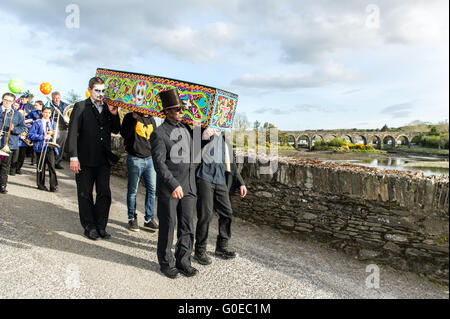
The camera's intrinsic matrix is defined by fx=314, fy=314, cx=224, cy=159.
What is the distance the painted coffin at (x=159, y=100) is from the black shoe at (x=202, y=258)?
1.66 meters

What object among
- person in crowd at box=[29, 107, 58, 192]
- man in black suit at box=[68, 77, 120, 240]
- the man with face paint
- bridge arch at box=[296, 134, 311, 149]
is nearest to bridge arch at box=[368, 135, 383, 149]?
bridge arch at box=[296, 134, 311, 149]

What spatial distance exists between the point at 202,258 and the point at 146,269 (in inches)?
28.4

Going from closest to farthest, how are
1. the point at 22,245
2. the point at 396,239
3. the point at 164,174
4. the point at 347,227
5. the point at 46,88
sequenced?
the point at 164,174 → the point at 22,245 → the point at 396,239 → the point at 347,227 → the point at 46,88

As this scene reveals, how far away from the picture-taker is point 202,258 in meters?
3.98

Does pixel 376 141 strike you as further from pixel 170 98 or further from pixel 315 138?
pixel 170 98

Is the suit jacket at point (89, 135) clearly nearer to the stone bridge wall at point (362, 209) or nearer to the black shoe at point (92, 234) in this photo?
the black shoe at point (92, 234)

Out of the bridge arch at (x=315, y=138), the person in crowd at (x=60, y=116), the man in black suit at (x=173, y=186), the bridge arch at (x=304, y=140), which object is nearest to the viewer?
the man in black suit at (x=173, y=186)

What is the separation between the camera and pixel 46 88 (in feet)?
27.2

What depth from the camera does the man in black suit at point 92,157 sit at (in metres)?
4.37

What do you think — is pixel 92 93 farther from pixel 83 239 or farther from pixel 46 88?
pixel 46 88

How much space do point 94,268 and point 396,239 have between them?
381 cm

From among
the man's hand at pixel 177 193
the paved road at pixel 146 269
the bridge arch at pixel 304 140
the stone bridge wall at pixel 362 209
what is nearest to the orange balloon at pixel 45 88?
the paved road at pixel 146 269

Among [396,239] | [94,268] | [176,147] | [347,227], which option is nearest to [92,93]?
[176,147]

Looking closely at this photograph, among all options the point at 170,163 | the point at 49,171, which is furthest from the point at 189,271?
the point at 49,171
